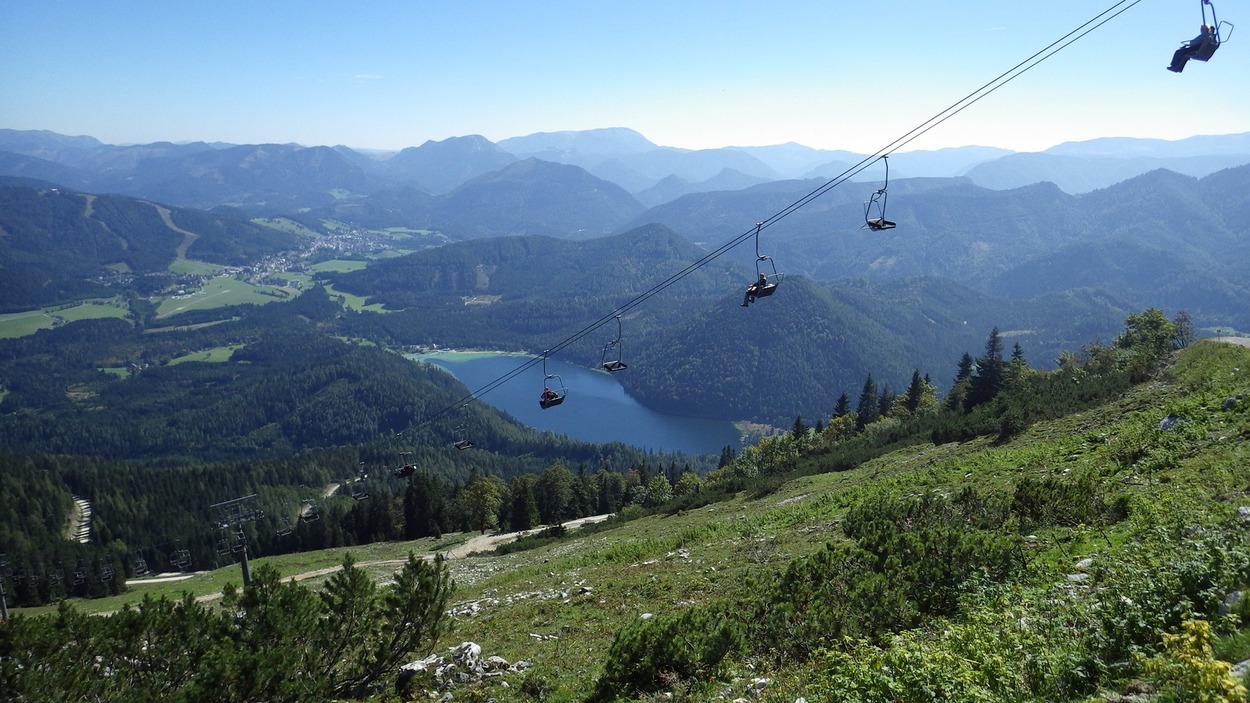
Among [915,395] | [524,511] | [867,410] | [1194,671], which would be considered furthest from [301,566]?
[915,395]

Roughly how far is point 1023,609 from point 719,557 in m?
12.3

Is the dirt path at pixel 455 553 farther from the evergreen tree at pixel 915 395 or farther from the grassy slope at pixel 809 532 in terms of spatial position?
the evergreen tree at pixel 915 395

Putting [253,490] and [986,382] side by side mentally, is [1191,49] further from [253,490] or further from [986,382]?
[253,490]

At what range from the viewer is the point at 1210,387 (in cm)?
2370

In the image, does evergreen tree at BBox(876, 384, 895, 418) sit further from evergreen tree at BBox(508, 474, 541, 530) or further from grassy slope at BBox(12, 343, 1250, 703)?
grassy slope at BBox(12, 343, 1250, 703)

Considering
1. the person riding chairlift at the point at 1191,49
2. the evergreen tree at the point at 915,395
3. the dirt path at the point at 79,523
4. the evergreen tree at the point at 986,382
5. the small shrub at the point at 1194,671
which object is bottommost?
the dirt path at the point at 79,523

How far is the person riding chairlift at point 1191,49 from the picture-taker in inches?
457

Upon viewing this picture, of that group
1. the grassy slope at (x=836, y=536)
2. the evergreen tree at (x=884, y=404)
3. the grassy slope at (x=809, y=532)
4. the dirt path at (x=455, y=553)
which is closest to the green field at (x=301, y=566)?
the dirt path at (x=455, y=553)

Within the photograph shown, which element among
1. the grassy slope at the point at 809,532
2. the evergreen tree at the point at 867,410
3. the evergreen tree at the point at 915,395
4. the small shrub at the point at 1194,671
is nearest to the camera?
the small shrub at the point at 1194,671

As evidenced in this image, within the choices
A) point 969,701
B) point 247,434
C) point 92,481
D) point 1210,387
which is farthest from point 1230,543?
point 247,434

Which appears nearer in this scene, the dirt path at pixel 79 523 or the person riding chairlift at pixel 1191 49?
the person riding chairlift at pixel 1191 49

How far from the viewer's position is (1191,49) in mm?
11914

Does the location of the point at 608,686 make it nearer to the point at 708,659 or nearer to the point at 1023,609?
the point at 708,659

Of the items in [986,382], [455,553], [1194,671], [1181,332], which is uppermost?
[1194,671]
